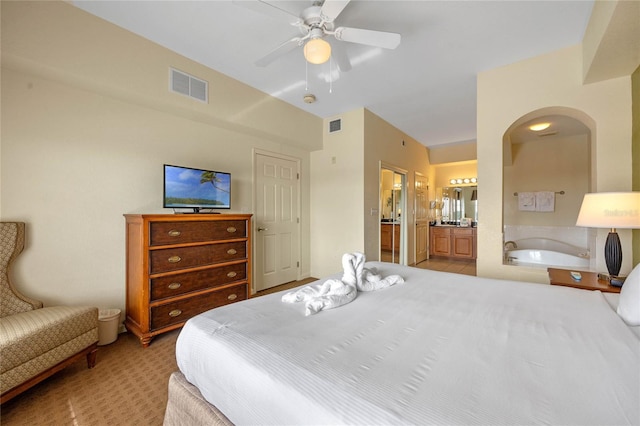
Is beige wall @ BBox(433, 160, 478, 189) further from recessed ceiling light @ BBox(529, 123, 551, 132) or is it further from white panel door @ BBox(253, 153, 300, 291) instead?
white panel door @ BBox(253, 153, 300, 291)

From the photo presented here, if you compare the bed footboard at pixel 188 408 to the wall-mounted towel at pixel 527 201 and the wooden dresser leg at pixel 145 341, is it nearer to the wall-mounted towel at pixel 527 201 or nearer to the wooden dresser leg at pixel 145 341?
the wooden dresser leg at pixel 145 341

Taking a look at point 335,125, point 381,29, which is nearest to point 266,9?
point 381,29

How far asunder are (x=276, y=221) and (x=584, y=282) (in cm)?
335

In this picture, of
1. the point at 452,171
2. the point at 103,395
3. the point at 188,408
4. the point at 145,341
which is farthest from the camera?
the point at 452,171

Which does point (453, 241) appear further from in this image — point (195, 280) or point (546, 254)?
point (195, 280)

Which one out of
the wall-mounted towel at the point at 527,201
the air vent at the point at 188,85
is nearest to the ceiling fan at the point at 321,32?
the air vent at the point at 188,85

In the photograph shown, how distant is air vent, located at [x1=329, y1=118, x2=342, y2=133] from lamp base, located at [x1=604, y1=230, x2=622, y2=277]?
328 centimetres

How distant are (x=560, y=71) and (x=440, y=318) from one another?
111 inches

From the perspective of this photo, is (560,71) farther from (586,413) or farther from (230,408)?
(230,408)

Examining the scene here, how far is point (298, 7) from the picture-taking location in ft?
6.68

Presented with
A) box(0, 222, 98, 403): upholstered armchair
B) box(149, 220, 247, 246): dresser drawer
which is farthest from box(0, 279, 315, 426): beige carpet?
box(149, 220, 247, 246): dresser drawer

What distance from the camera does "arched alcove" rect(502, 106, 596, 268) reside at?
434 cm

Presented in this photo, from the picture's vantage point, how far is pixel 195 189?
277 centimetres

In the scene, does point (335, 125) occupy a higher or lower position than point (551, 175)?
higher
